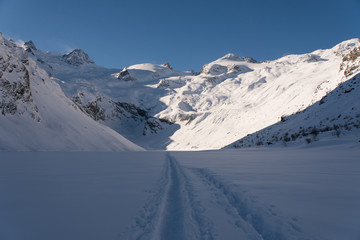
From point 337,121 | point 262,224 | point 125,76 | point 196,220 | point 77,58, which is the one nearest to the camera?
point 262,224

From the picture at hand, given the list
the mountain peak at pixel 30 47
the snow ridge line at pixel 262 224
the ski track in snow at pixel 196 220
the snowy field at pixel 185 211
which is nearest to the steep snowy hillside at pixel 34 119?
the snowy field at pixel 185 211

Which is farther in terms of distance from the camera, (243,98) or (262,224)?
(243,98)

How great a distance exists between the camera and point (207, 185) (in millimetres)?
3811

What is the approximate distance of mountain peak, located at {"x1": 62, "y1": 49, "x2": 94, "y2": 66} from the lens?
159125mm

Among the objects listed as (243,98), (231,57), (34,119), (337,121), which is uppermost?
(231,57)

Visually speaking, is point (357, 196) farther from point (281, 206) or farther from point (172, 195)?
point (172, 195)

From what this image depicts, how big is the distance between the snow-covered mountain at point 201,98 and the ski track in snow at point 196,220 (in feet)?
101

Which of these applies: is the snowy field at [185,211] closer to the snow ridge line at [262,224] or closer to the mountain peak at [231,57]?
the snow ridge line at [262,224]

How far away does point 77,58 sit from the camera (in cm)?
16362

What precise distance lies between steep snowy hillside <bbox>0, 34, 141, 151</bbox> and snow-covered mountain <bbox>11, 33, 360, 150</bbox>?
62.0ft

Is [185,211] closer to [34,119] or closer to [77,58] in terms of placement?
[34,119]

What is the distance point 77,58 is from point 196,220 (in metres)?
193

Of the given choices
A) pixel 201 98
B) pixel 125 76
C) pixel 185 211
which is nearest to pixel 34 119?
pixel 185 211

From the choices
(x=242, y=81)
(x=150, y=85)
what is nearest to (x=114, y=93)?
(x=150, y=85)
